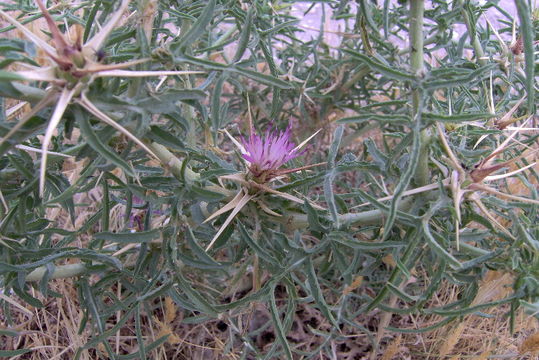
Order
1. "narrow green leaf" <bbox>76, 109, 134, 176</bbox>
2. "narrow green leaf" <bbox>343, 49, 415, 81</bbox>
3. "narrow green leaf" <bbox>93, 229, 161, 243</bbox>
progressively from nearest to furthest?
"narrow green leaf" <bbox>76, 109, 134, 176</bbox> < "narrow green leaf" <bbox>343, 49, 415, 81</bbox> < "narrow green leaf" <bbox>93, 229, 161, 243</bbox>

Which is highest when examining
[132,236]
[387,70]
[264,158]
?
[387,70]

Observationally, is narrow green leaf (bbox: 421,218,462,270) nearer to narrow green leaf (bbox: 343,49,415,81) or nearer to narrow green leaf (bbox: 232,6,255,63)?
narrow green leaf (bbox: 343,49,415,81)

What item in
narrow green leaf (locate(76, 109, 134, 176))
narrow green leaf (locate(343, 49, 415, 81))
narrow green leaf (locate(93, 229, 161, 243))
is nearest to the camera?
narrow green leaf (locate(76, 109, 134, 176))

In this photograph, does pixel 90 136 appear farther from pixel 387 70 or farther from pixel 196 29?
pixel 387 70

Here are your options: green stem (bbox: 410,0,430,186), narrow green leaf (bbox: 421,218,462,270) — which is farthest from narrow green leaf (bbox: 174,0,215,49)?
narrow green leaf (bbox: 421,218,462,270)

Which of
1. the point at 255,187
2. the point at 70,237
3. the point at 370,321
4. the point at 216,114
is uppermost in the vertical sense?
the point at 216,114

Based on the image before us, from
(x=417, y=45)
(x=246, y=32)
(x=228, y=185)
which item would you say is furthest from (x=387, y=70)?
(x=228, y=185)

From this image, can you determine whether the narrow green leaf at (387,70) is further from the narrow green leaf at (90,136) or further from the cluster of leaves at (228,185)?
the narrow green leaf at (90,136)

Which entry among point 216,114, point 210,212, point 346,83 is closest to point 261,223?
point 210,212

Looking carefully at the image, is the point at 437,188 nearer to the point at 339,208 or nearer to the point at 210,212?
the point at 339,208

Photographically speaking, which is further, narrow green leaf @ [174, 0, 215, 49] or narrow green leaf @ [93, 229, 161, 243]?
narrow green leaf @ [93, 229, 161, 243]

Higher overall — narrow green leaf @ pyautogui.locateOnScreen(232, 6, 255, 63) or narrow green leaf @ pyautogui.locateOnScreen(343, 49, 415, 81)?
narrow green leaf @ pyautogui.locateOnScreen(232, 6, 255, 63)
